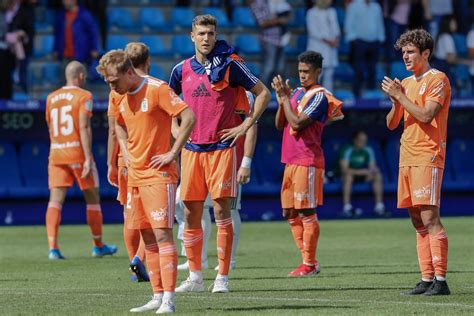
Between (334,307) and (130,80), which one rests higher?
(130,80)

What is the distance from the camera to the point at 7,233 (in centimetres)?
1888

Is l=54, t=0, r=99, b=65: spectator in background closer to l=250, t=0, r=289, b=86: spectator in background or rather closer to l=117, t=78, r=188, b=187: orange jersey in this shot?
l=250, t=0, r=289, b=86: spectator in background

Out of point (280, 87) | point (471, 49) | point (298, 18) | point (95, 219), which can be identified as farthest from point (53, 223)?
point (471, 49)

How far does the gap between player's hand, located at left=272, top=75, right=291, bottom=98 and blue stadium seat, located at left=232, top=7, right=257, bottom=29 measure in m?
13.3

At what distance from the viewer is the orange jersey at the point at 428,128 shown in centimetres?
962

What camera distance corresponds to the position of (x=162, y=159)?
834cm

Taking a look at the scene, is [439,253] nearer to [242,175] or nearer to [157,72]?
[242,175]

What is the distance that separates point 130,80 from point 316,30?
583 inches

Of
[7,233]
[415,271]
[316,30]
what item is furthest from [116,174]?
[316,30]

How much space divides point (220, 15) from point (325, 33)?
2.68 m

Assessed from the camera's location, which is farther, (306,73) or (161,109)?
(306,73)

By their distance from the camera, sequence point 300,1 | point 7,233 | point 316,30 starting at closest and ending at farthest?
1. point 7,233
2. point 316,30
3. point 300,1

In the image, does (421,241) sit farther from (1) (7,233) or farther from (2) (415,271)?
(1) (7,233)

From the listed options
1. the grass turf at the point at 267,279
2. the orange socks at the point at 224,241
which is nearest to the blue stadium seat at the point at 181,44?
the grass turf at the point at 267,279
